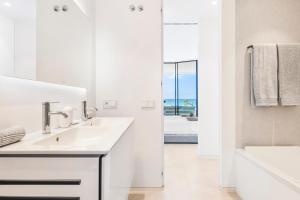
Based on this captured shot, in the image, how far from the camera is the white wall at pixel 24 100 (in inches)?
57.8

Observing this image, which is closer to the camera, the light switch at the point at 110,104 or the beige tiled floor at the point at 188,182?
the beige tiled floor at the point at 188,182

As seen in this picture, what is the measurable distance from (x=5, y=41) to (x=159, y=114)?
6.74 feet

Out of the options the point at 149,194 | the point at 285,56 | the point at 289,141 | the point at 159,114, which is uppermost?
the point at 285,56

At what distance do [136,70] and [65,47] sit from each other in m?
1.06

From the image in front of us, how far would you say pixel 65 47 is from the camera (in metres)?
2.35

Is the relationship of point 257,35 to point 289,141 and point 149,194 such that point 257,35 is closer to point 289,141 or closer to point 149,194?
point 289,141

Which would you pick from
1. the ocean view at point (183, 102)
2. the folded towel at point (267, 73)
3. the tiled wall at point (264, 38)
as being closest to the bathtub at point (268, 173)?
the tiled wall at point (264, 38)

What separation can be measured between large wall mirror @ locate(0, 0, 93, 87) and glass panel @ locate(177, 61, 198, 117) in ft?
17.8

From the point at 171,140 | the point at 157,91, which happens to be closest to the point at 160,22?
the point at 157,91

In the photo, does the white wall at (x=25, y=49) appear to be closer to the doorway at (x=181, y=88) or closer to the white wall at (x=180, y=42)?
the white wall at (x=180, y=42)

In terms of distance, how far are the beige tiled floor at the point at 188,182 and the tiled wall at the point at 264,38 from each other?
661 mm

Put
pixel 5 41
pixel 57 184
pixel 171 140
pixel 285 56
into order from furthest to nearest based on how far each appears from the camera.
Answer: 1. pixel 171 140
2. pixel 285 56
3. pixel 5 41
4. pixel 57 184

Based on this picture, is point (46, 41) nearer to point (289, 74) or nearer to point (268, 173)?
point (268, 173)

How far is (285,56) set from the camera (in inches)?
118
